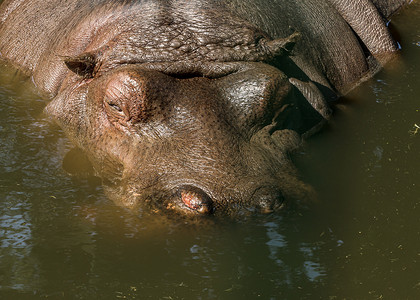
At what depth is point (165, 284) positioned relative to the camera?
13.7 feet

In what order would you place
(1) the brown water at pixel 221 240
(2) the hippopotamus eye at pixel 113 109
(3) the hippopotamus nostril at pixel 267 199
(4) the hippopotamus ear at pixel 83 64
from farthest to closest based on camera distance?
(4) the hippopotamus ear at pixel 83 64
(2) the hippopotamus eye at pixel 113 109
(3) the hippopotamus nostril at pixel 267 199
(1) the brown water at pixel 221 240

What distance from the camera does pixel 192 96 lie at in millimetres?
5383

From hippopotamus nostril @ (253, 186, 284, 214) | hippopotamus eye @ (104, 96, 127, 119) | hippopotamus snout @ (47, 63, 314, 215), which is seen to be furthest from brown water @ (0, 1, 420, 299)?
hippopotamus eye @ (104, 96, 127, 119)

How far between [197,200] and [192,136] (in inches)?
27.4

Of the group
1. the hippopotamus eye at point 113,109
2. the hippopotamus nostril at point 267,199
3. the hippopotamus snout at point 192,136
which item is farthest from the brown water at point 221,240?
the hippopotamus eye at point 113,109

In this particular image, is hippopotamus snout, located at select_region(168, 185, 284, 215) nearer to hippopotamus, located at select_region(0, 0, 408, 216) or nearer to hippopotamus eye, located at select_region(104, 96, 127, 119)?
hippopotamus, located at select_region(0, 0, 408, 216)

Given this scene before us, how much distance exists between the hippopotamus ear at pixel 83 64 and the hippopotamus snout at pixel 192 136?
11cm

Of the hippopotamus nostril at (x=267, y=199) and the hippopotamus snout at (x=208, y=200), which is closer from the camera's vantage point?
the hippopotamus snout at (x=208, y=200)

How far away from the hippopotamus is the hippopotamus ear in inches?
0.4

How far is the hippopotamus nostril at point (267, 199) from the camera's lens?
4.82 m

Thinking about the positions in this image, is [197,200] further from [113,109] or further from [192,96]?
[113,109]

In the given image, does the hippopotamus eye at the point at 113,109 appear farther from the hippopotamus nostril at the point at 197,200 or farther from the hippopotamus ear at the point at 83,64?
the hippopotamus nostril at the point at 197,200

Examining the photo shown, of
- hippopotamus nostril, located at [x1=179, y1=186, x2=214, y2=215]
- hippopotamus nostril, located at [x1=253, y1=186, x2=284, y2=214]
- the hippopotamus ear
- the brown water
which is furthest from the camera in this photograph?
the hippopotamus ear

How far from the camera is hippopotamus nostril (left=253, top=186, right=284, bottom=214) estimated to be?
15.8 ft
